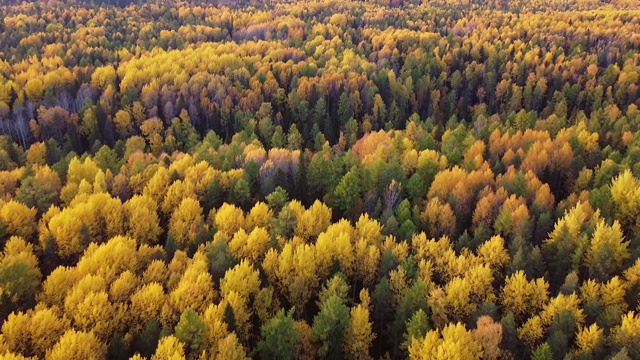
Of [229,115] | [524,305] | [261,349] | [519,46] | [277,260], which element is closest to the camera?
[261,349]

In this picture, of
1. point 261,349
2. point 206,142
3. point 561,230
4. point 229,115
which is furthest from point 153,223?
point 229,115

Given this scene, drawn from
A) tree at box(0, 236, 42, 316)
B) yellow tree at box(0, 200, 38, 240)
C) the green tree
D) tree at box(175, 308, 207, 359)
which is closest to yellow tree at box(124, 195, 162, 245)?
yellow tree at box(0, 200, 38, 240)

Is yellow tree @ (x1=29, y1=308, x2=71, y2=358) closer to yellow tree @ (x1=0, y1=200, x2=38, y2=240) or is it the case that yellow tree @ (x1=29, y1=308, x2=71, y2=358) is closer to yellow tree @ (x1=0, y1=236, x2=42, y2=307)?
yellow tree @ (x1=0, y1=236, x2=42, y2=307)

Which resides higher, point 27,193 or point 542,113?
point 27,193

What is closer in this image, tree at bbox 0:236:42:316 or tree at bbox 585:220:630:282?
tree at bbox 0:236:42:316

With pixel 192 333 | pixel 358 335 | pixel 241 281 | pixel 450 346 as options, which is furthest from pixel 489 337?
pixel 192 333

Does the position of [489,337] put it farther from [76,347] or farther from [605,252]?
[76,347]

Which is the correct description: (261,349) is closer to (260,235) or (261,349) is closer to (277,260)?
(277,260)
